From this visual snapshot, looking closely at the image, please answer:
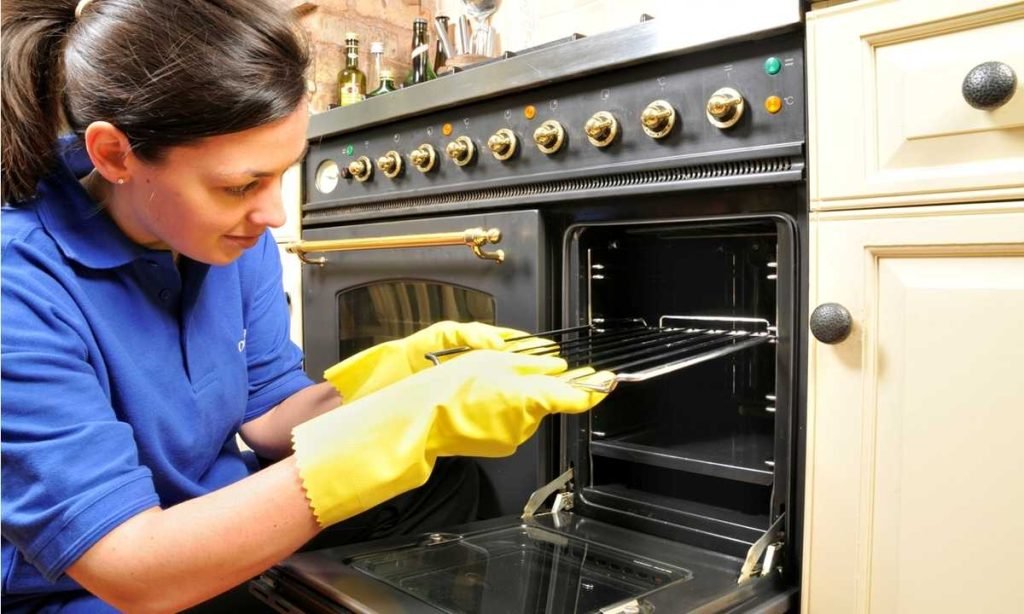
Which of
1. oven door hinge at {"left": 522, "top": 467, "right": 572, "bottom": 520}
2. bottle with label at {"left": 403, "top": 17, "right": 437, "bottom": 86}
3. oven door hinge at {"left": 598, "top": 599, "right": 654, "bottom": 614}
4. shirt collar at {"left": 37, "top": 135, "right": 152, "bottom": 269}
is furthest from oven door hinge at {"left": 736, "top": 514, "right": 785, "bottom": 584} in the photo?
bottle with label at {"left": 403, "top": 17, "right": 437, "bottom": 86}

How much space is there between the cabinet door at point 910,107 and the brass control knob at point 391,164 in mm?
682

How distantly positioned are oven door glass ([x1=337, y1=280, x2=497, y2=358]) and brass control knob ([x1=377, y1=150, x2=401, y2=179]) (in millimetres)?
179

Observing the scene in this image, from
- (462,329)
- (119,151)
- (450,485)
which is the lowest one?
(450,485)

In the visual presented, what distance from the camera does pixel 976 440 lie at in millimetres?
652

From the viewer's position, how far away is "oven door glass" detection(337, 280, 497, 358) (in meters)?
1.13

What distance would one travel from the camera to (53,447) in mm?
614

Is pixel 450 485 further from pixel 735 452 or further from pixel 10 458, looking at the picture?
pixel 10 458

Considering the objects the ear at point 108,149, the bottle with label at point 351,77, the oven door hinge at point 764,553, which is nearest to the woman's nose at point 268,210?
the ear at point 108,149

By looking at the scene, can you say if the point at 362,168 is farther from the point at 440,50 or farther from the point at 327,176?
the point at 440,50

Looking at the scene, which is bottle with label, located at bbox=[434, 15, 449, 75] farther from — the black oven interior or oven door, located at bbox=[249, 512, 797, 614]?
oven door, located at bbox=[249, 512, 797, 614]

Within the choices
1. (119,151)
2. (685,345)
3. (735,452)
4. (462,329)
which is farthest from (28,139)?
(735,452)

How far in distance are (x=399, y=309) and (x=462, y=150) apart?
31 cm

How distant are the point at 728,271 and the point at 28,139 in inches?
32.1

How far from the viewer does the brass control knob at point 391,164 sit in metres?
1.22
